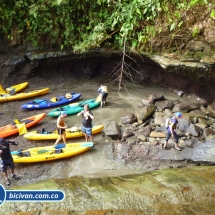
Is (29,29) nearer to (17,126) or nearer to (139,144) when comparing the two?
(17,126)

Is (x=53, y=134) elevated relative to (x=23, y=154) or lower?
elevated

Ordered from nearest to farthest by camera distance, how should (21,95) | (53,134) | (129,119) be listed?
1. (53,134)
2. (129,119)
3. (21,95)

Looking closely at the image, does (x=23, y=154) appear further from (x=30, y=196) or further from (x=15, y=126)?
(x=30, y=196)

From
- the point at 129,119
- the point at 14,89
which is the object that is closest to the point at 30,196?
the point at 129,119

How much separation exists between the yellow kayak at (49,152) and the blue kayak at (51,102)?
10.7 feet

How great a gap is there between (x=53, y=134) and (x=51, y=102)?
276 cm

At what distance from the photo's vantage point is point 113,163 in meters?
8.25

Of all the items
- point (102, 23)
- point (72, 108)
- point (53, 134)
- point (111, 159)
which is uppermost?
point (102, 23)

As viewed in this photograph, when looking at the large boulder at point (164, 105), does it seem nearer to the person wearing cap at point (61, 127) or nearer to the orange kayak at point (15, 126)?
the person wearing cap at point (61, 127)

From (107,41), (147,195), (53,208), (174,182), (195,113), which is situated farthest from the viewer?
(107,41)

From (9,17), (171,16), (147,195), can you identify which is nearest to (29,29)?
(9,17)

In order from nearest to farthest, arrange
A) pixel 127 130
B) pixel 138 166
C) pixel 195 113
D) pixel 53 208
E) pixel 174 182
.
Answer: pixel 53 208 < pixel 174 182 < pixel 138 166 < pixel 127 130 < pixel 195 113

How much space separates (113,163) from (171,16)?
19.2 feet

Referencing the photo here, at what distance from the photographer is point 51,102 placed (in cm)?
1166
